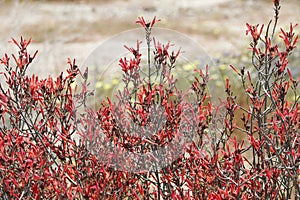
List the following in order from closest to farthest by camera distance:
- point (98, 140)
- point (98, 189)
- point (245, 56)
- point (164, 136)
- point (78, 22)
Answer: point (98, 189) → point (164, 136) → point (98, 140) → point (245, 56) → point (78, 22)

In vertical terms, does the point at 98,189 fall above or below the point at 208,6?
below

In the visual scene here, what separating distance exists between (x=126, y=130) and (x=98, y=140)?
0.15 meters

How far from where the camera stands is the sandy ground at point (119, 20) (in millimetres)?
12492

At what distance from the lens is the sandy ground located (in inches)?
492

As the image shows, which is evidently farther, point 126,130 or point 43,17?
point 43,17

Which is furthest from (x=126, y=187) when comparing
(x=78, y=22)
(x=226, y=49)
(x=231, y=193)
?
(x=78, y=22)

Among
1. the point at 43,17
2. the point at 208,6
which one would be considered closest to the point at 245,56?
the point at 208,6

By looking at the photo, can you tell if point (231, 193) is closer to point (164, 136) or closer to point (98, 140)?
point (164, 136)

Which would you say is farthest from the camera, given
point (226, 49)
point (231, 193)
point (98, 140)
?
point (226, 49)

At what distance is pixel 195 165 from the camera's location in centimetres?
268

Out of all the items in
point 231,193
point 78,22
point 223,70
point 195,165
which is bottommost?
point 231,193

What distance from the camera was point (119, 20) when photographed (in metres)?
15.3

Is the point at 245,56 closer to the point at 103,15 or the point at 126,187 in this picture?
the point at 103,15

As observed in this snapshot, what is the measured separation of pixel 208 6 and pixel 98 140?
1300 centimetres
